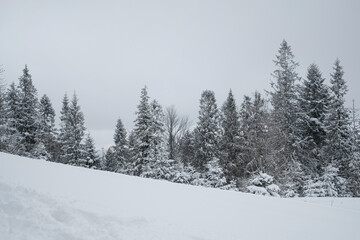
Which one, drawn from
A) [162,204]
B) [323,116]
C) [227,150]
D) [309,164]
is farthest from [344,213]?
[227,150]

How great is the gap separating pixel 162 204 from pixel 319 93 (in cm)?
2216

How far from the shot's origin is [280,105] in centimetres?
1859

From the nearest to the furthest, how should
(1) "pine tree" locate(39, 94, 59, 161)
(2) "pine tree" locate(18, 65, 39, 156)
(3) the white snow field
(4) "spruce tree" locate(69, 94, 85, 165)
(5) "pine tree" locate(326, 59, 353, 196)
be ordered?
(3) the white snow field
(5) "pine tree" locate(326, 59, 353, 196)
(2) "pine tree" locate(18, 65, 39, 156)
(4) "spruce tree" locate(69, 94, 85, 165)
(1) "pine tree" locate(39, 94, 59, 161)

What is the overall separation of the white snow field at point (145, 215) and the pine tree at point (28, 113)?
22496mm

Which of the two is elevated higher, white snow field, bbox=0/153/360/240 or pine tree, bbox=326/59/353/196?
pine tree, bbox=326/59/353/196

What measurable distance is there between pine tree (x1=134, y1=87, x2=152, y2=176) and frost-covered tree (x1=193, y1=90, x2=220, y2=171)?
22.0 ft

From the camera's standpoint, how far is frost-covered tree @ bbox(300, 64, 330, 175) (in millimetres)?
19148

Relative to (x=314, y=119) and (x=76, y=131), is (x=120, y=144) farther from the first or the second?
(x=314, y=119)

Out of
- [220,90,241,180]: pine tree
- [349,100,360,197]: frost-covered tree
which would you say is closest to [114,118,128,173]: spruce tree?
[220,90,241,180]: pine tree

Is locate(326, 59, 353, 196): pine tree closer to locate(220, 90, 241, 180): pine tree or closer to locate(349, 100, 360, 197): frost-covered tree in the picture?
locate(349, 100, 360, 197): frost-covered tree

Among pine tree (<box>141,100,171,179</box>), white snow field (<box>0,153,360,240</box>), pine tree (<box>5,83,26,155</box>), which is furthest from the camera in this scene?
pine tree (<box>5,83,26,155</box>)

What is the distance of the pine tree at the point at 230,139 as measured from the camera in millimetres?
24984

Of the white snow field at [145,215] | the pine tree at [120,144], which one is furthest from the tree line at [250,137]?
the white snow field at [145,215]

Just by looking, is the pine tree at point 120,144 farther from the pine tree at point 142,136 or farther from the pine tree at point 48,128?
the pine tree at point 142,136
